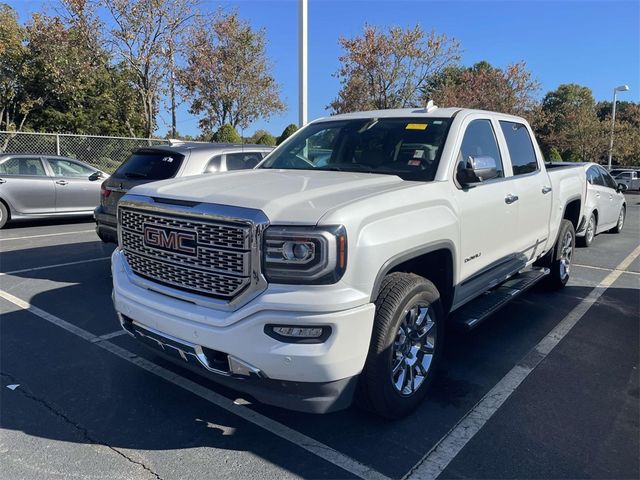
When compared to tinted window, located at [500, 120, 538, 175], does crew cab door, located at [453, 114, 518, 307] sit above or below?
below

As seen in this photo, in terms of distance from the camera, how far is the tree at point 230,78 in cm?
2222

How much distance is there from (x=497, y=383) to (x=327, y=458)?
5.33 ft

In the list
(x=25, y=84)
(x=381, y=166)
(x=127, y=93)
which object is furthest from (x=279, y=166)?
(x=25, y=84)

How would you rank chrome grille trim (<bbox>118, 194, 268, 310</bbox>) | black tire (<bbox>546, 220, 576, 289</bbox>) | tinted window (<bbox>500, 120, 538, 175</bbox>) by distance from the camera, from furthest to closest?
black tire (<bbox>546, 220, 576, 289</bbox>) < tinted window (<bbox>500, 120, 538, 175</bbox>) < chrome grille trim (<bbox>118, 194, 268, 310</bbox>)

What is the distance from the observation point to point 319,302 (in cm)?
254

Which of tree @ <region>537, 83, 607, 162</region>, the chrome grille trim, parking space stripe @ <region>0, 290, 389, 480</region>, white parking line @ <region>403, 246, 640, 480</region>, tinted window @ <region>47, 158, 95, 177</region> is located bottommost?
white parking line @ <region>403, 246, 640, 480</region>

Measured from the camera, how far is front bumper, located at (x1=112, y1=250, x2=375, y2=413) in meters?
2.56

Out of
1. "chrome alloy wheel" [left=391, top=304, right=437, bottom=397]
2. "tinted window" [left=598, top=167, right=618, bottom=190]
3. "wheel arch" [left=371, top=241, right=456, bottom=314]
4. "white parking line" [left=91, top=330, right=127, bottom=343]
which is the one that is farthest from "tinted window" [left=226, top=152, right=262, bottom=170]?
"tinted window" [left=598, top=167, right=618, bottom=190]

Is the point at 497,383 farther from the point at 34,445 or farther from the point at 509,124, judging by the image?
the point at 34,445

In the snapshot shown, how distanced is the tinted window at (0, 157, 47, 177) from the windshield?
330 inches

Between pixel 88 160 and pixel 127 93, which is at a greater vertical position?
pixel 127 93

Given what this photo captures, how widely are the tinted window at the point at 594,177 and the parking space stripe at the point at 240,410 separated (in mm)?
8921

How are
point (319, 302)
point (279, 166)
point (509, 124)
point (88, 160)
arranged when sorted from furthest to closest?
point (88, 160), point (509, 124), point (279, 166), point (319, 302)

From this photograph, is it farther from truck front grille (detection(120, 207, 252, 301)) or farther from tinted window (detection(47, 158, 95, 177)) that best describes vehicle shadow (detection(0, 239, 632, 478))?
tinted window (detection(47, 158, 95, 177))
